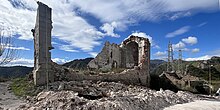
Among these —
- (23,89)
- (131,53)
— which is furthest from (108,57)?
(23,89)

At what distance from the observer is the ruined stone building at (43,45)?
13906 millimetres

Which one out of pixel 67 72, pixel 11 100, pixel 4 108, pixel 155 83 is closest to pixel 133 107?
pixel 4 108

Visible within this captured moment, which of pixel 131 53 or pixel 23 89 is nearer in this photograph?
pixel 23 89

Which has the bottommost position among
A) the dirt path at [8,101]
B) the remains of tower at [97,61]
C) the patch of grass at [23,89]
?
the dirt path at [8,101]

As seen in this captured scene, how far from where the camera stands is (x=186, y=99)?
13.7 meters

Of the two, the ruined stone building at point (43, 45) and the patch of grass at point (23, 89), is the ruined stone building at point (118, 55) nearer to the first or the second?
the ruined stone building at point (43, 45)

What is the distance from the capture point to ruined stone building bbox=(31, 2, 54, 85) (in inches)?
547

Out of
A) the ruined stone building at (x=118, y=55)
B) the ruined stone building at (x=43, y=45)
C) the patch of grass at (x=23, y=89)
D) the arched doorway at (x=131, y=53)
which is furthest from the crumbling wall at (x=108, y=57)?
the patch of grass at (x=23, y=89)

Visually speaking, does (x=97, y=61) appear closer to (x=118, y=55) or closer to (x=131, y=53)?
(x=118, y=55)

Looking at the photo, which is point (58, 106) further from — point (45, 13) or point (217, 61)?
point (217, 61)

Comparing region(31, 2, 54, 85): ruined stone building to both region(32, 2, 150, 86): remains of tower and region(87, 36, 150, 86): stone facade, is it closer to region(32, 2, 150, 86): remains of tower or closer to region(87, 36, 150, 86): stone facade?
region(32, 2, 150, 86): remains of tower

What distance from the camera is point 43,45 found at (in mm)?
14234

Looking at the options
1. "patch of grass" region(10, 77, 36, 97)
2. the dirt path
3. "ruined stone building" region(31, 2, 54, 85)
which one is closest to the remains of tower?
"ruined stone building" region(31, 2, 54, 85)

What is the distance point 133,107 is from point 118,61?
18.5 meters
